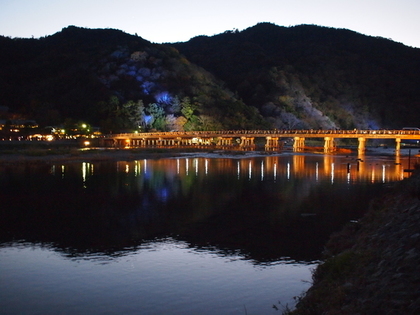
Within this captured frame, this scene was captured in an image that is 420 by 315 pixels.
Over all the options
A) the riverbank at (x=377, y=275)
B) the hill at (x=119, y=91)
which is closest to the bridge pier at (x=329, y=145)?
the hill at (x=119, y=91)

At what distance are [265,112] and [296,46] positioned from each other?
77.5 metres

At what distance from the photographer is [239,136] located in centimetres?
9638

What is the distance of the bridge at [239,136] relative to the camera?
83.8 m

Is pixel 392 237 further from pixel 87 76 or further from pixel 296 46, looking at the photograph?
pixel 296 46

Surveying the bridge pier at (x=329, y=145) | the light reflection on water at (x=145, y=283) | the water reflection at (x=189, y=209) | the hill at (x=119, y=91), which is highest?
the hill at (x=119, y=91)

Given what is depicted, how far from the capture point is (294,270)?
12.8 metres

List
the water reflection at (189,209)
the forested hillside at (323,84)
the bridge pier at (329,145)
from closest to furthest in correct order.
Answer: the water reflection at (189,209) → the bridge pier at (329,145) → the forested hillside at (323,84)

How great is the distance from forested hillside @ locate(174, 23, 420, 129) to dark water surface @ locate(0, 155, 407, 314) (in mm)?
104520

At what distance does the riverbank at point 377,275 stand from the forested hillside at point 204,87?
88503 millimetres

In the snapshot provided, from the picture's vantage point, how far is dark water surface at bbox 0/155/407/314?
36.0 feet

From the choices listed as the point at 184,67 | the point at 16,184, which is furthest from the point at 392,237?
the point at 184,67

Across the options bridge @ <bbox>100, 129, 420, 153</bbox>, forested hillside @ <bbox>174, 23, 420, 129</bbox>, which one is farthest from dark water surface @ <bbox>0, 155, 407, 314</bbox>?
forested hillside @ <bbox>174, 23, 420, 129</bbox>

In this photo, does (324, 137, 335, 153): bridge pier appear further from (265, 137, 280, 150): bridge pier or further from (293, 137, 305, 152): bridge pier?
(265, 137, 280, 150): bridge pier

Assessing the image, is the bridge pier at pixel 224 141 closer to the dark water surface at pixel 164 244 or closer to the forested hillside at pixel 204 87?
the forested hillside at pixel 204 87
